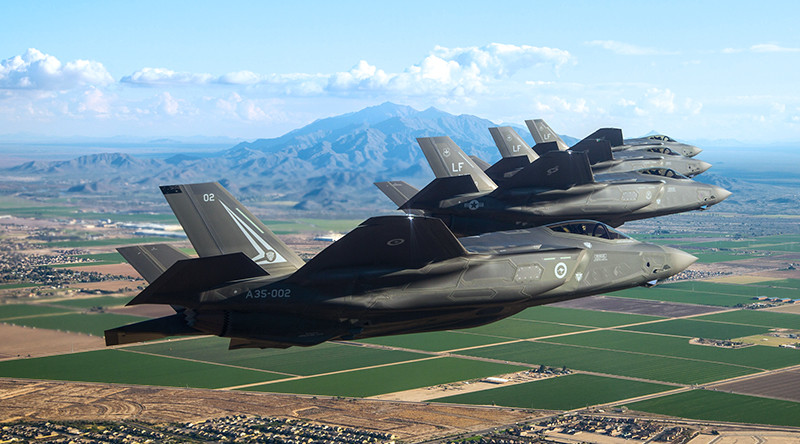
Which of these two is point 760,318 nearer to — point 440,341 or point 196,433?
point 440,341

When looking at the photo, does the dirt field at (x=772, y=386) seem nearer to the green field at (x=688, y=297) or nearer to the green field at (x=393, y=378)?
the green field at (x=393, y=378)

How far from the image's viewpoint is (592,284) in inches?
1150

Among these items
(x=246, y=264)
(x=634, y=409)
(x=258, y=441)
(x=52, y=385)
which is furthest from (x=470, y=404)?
(x=246, y=264)

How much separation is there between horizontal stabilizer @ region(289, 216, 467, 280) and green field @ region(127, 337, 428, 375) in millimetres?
66453

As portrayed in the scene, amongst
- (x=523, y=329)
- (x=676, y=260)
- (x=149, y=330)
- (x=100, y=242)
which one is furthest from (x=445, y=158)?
(x=100, y=242)

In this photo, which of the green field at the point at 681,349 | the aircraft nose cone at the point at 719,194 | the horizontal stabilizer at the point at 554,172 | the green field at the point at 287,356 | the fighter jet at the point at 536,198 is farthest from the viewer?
the green field at the point at 681,349

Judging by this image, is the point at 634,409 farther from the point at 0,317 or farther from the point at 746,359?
the point at 0,317

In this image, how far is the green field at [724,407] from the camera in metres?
75.4

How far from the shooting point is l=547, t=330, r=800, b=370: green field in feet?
326

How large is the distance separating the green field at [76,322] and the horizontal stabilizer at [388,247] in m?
75.3

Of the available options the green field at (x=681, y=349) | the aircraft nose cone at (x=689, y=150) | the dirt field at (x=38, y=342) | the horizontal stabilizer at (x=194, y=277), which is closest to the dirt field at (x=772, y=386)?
the green field at (x=681, y=349)

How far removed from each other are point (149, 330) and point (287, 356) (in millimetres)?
75209

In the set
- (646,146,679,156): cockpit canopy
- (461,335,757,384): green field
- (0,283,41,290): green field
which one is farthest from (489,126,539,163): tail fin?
(0,283,41,290): green field

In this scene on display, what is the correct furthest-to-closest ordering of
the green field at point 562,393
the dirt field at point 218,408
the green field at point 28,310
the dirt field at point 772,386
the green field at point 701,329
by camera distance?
1. the green field at point 701,329
2. the green field at point 28,310
3. the dirt field at point 772,386
4. the green field at point 562,393
5. the dirt field at point 218,408
